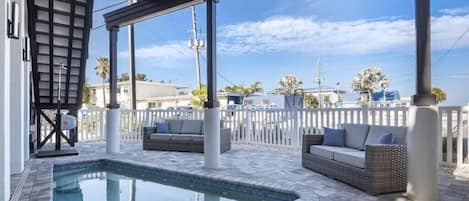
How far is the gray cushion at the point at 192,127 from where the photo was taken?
7.80 meters

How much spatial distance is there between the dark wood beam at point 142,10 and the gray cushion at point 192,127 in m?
2.55

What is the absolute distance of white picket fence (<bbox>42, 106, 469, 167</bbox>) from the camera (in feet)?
16.7

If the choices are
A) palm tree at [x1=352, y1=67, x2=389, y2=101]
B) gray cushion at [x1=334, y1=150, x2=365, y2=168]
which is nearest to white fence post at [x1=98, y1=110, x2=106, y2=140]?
gray cushion at [x1=334, y1=150, x2=365, y2=168]

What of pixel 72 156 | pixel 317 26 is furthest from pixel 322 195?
pixel 317 26

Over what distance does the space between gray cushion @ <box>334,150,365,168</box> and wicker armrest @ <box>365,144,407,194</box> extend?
0.59 feet

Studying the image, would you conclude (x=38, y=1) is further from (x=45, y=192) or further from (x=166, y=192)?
(x=166, y=192)

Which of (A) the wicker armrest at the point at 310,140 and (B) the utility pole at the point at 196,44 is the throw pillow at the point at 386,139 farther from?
(B) the utility pole at the point at 196,44

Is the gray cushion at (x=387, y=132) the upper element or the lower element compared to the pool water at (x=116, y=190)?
upper

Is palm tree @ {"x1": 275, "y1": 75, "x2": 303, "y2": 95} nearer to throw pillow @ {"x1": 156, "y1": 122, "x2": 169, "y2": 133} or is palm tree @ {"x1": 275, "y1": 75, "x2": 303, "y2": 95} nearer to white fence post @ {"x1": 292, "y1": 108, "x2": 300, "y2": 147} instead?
throw pillow @ {"x1": 156, "y1": 122, "x2": 169, "y2": 133}

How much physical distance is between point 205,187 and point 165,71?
1304 inches

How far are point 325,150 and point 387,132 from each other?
871 mm

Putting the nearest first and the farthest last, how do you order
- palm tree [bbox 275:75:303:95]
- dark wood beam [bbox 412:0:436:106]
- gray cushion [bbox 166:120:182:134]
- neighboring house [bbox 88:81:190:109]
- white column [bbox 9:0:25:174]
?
A: dark wood beam [bbox 412:0:436:106] → white column [bbox 9:0:25:174] → gray cushion [bbox 166:120:182:134] → neighboring house [bbox 88:81:190:109] → palm tree [bbox 275:75:303:95]

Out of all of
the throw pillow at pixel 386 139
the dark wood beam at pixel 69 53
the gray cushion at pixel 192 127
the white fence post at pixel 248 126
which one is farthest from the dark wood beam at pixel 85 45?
the throw pillow at pixel 386 139

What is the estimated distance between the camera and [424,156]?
362 cm
